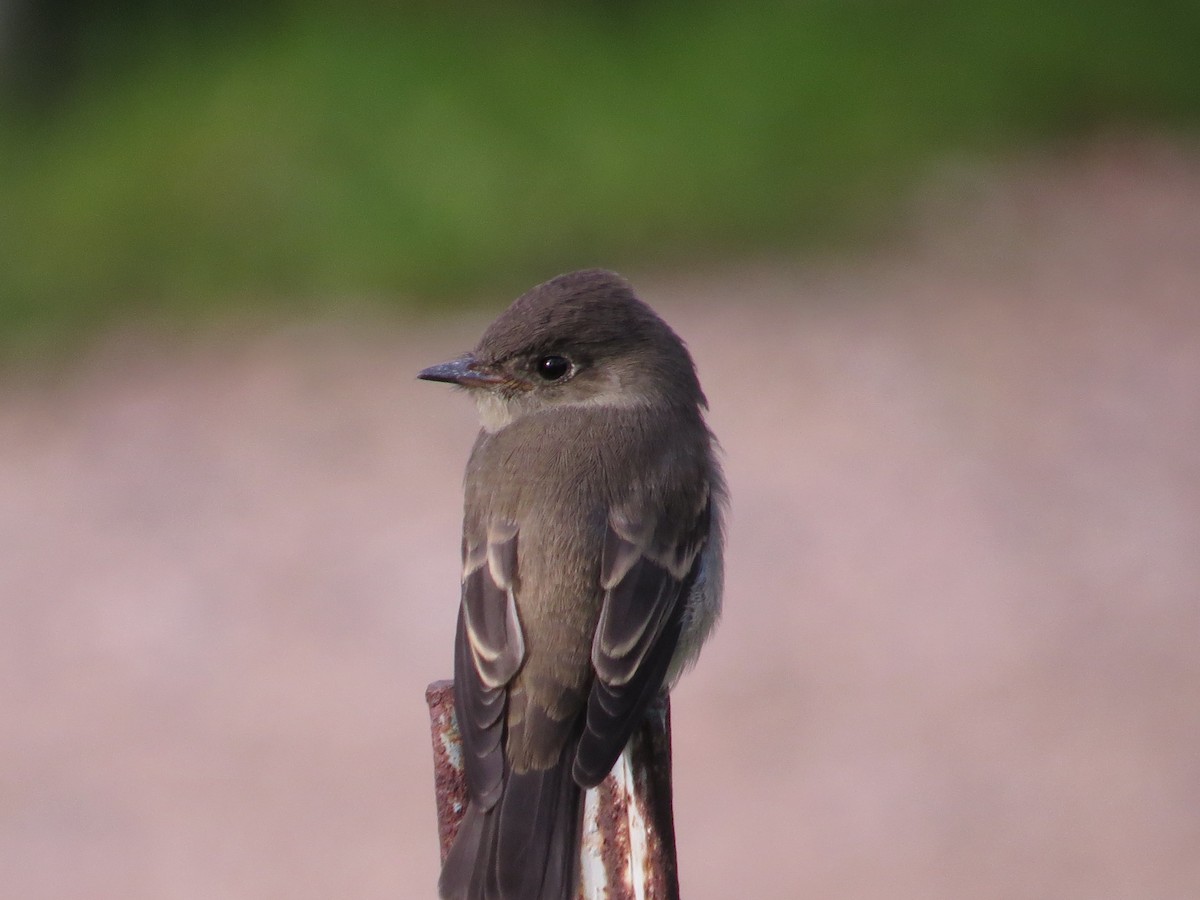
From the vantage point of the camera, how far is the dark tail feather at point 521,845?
3.22m

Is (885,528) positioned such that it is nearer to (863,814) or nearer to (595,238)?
(863,814)

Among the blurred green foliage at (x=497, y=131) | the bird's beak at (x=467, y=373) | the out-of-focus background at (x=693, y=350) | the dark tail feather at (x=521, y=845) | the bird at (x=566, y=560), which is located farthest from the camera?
the blurred green foliage at (x=497, y=131)

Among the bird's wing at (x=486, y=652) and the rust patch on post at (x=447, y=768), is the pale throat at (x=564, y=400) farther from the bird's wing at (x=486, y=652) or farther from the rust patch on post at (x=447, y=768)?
the rust patch on post at (x=447, y=768)

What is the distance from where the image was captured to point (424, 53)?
1466cm

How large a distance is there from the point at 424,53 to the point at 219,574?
6116 millimetres

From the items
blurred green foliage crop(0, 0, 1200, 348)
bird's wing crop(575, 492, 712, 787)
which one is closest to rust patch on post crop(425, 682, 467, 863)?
bird's wing crop(575, 492, 712, 787)

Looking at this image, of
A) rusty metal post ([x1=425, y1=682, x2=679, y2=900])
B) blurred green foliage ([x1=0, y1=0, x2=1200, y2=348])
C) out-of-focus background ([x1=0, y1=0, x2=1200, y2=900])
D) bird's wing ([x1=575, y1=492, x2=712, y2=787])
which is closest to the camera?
rusty metal post ([x1=425, y1=682, x2=679, y2=900])

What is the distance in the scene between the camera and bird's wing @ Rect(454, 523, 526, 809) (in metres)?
3.53

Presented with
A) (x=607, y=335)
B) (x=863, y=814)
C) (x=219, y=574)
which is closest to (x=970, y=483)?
(x=863, y=814)

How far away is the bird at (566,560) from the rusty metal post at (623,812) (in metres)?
0.04

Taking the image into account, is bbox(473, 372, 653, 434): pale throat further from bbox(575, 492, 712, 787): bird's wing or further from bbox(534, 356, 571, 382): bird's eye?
bbox(575, 492, 712, 787): bird's wing

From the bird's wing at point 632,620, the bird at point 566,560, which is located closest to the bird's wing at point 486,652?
the bird at point 566,560

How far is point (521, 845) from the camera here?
329 cm

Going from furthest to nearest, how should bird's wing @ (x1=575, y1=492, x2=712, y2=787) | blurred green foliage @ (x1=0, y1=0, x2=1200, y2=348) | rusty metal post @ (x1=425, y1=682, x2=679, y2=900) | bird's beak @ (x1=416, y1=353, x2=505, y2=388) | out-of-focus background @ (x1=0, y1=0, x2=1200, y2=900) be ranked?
blurred green foliage @ (x1=0, y1=0, x2=1200, y2=348)
out-of-focus background @ (x1=0, y1=0, x2=1200, y2=900)
bird's beak @ (x1=416, y1=353, x2=505, y2=388)
bird's wing @ (x1=575, y1=492, x2=712, y2=787)
rusty metal post @ (x1=425, y1=682, x2=679, y2=900)
